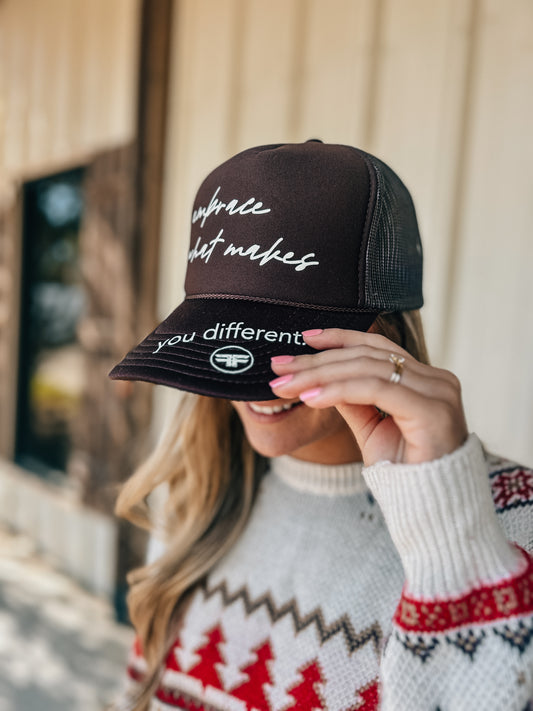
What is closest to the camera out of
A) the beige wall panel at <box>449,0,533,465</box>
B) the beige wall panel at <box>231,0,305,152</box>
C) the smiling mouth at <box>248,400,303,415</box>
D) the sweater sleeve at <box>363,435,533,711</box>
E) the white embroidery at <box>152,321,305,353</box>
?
A: the sweater sleeve at <box>363,435,533,711</box>

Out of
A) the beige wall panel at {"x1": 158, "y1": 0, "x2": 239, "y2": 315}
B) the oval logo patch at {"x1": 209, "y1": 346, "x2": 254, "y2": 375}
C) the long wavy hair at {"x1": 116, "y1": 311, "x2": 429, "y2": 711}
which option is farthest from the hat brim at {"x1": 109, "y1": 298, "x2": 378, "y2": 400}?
the beige wall panel at {"x1": 158, "y1": 0, "x2": 239, "y2": 315}

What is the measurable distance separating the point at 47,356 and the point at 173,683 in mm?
3972

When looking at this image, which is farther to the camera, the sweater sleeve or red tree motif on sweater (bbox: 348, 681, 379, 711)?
red tree motif on sweater (bbox: 348, 681, 379, 711)

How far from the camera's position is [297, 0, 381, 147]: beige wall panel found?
230cm

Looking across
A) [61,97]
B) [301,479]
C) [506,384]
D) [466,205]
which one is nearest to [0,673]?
[301,479]

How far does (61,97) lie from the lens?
14.1 feet

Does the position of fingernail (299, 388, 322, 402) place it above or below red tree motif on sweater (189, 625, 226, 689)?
above

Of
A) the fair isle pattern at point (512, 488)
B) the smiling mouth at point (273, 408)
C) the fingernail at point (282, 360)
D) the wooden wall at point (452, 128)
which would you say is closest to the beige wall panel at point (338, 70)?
the wooden wall at point (452, 128)

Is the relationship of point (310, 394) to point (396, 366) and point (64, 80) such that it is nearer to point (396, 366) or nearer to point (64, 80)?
point (396, 366)

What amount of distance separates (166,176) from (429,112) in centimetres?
160

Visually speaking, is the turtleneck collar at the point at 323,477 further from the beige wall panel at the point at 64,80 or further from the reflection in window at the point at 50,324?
the reflection in window at the point at 50,324

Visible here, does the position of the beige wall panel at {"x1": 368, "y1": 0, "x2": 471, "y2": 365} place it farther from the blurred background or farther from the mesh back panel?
the mesh back panel

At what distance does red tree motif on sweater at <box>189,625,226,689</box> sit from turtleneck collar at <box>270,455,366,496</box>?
0.34m

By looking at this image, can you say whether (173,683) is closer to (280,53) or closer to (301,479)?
(301,479)
